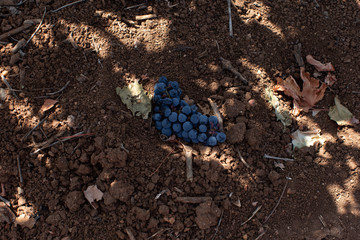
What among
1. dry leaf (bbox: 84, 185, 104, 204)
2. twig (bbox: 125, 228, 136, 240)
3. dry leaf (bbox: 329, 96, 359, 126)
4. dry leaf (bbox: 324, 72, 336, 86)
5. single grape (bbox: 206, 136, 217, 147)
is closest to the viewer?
twig (bbox: 125, 228, 136, 240)

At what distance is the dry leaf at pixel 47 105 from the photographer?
10.0 feet

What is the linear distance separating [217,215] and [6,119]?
2318 millimetres

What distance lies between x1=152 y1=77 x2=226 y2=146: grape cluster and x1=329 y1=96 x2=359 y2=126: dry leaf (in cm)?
136

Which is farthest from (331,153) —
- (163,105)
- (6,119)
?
(6,119)

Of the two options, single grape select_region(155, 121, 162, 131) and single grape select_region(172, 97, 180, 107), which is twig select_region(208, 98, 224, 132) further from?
single grape select_region(155, 121, 162, 131)

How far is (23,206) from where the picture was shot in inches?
111

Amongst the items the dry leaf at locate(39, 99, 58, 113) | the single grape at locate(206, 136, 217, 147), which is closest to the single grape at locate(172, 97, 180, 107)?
the single grape at locate(206, 136, 217, 147)

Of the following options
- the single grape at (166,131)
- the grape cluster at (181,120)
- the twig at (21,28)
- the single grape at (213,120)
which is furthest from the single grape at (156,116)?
the twig at (21,28)

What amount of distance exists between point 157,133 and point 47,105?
1.17 metres

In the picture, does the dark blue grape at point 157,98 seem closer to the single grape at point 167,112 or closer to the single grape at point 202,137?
the single grape at point 167,112

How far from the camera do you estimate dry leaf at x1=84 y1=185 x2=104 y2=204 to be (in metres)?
2.77

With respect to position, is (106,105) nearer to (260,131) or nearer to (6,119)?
(6,119)

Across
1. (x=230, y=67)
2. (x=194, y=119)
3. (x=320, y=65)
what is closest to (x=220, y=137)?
(x=194, y=119)

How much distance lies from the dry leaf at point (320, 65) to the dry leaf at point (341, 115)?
43 cm
